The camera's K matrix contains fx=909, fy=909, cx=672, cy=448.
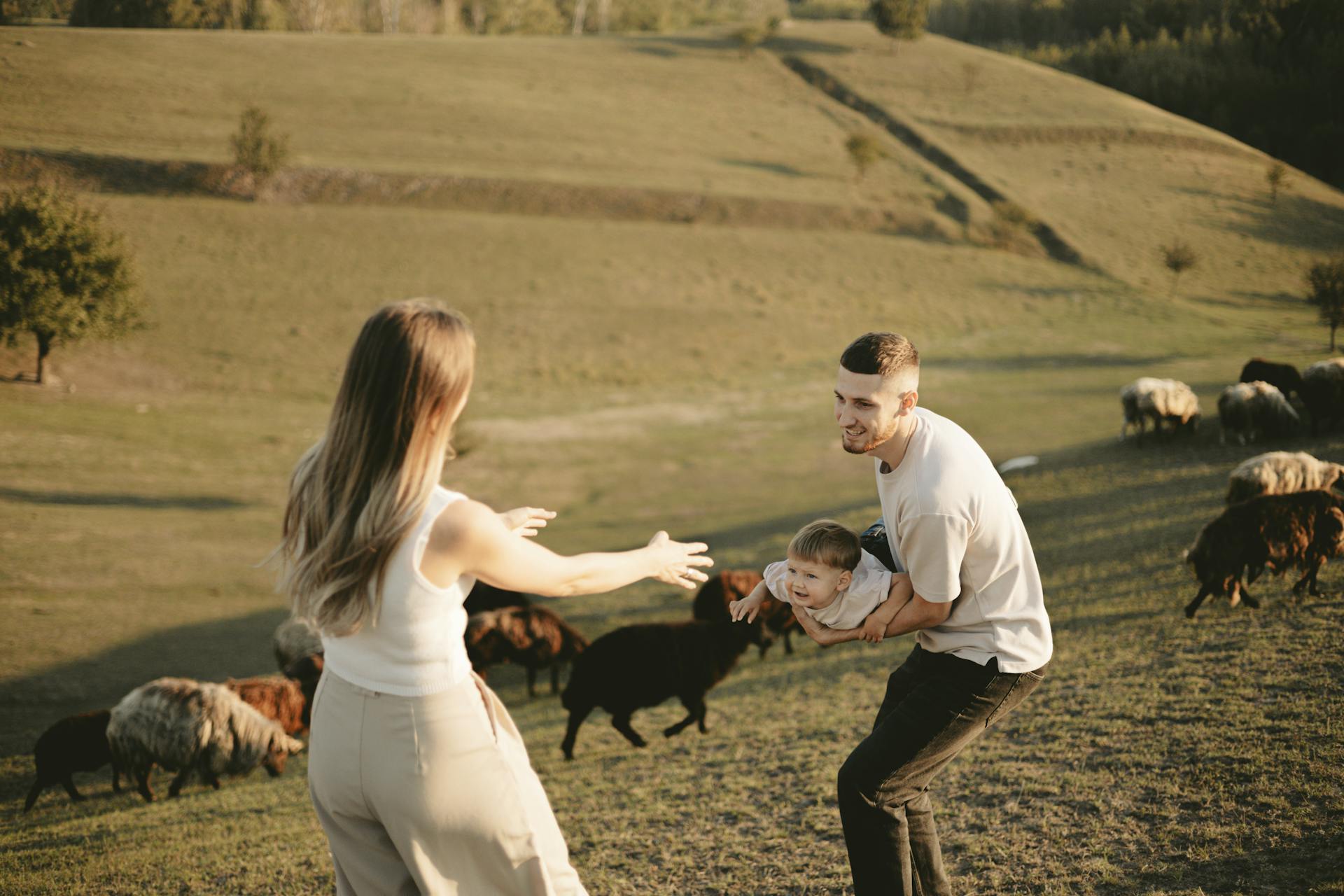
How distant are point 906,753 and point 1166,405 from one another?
16.8 m

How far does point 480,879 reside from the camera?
9.23 feet

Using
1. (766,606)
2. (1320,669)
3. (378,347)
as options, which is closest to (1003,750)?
(1320,669)

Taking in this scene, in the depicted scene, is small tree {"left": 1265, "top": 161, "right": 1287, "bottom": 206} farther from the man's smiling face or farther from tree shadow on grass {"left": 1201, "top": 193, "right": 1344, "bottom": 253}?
the man's smiling face

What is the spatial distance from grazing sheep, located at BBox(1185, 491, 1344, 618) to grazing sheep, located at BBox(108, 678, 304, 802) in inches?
348

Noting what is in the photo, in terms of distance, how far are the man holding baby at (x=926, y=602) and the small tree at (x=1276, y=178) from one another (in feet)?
108

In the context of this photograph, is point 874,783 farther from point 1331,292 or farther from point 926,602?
point 1331,292

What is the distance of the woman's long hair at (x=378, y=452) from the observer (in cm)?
260

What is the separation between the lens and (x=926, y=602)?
3.29 meters

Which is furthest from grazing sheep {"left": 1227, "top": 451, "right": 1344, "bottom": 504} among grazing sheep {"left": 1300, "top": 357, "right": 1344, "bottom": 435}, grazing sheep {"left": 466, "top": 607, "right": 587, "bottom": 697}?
grazing sheep {"left": 466, "top": 607, "right": 587, "bottom": 697}

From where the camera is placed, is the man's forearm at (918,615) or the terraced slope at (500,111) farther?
the terraced slope at (500,111)

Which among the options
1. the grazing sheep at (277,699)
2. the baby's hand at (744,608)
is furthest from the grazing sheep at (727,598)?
the baby's hand at (744,608)

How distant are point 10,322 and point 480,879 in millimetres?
23788

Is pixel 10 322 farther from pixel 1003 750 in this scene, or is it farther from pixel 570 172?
pixel 570 172

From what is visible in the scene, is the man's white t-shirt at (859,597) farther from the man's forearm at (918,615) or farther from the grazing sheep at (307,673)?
the grazing sheep at (307,673)
